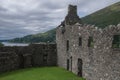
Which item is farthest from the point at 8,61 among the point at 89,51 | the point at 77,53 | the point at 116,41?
the point at 116,41

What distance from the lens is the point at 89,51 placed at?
106 feet

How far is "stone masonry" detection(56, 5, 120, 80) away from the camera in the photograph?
88.1 feet

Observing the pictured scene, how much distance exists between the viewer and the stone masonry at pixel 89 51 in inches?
1057

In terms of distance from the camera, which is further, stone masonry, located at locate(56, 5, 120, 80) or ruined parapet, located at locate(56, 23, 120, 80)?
stone masonry, located at locate(56, 5, 120, 80)

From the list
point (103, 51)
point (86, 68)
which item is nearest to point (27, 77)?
point (86, 68)

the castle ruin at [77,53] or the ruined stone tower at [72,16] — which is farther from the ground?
the ruined stone tower at [72,16]

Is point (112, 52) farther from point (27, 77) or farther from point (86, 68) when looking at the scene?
point (27, 77)

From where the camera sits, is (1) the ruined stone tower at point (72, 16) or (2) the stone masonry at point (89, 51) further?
(1) the ruined stone tower at point (72, 16)

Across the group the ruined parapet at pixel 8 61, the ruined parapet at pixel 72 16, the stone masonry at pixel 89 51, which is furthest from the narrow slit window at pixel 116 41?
the ruined parapet at pixel 8 61

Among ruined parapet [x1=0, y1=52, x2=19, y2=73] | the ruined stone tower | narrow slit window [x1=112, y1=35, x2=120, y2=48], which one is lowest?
ruined parapet [x1=0, y1=52, x2=19, y2=73]

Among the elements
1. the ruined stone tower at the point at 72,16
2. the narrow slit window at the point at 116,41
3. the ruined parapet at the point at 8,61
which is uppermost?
the ruined stone tower at the point at 72,16

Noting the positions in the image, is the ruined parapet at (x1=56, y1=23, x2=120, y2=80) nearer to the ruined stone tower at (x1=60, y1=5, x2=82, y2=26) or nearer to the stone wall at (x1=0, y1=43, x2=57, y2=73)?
the ruined stone tower at (x1=60, y1=5, x2=82, y2=26)

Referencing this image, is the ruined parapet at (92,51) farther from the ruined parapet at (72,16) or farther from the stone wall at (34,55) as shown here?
the stone wall at (34,55)

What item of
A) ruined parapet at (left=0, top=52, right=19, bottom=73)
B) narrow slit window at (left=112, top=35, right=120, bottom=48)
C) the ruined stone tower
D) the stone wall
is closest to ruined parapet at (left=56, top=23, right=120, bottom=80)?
narrow slit window at (left=112, top=35, right=120, bottom=48)
